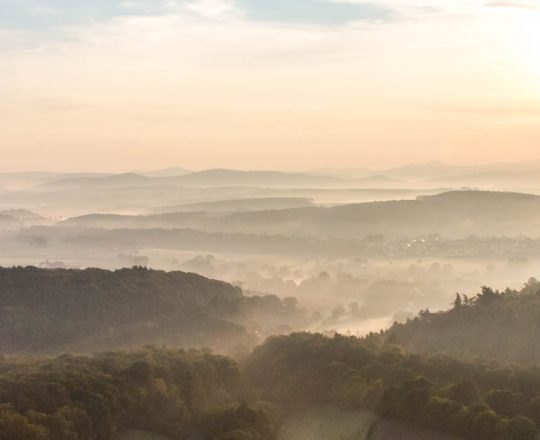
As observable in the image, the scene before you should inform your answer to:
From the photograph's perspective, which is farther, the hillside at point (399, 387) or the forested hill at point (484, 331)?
the forested hill at point (484, 331)

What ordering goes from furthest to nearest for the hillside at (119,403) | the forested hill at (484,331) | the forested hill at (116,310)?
the forested hill at (116,310) → the forested hill at (484,331) → the hillside at (119,403)

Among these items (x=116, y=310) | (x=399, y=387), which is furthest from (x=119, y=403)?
(x=116, y=310)

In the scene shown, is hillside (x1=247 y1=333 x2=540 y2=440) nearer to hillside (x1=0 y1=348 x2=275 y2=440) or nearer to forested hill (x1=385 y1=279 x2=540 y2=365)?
hillside (x1=0 y1=348 x2=275 y2=440)

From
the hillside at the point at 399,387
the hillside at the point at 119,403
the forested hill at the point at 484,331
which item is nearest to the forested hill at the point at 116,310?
the forested hill at the point at 484,331

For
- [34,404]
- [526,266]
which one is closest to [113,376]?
[34,404]

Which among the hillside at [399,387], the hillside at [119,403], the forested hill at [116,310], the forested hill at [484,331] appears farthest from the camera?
the forested hill at [116,310]

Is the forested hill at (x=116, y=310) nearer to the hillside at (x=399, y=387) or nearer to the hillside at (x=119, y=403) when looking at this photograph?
the hillside at (x=399, y=387)

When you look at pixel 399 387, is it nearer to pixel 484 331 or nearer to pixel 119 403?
pixel 119 403

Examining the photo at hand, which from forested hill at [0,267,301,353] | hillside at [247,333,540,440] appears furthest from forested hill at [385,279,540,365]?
forested hill at [0,267,301,353]
